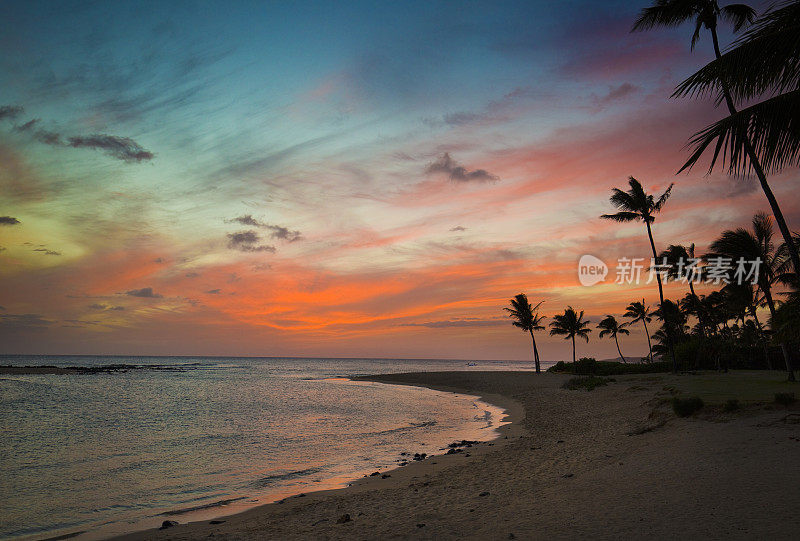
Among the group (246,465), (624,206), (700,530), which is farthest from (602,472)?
(624,206)

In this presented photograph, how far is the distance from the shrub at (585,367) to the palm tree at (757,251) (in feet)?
78.6

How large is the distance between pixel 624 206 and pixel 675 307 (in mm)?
25486

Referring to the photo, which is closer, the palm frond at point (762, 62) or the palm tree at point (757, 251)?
the palm frond at point (762, 62)

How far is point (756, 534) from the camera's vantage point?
17.3 feet

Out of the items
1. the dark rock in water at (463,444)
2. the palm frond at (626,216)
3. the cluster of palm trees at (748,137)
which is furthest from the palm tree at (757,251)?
the dark rock in water at (463,444)

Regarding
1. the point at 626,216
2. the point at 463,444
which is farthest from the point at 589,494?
the point at 626,216

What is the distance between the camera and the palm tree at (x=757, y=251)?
945 inches

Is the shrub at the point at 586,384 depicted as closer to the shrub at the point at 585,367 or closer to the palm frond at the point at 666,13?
the shrub at the point at 585,367

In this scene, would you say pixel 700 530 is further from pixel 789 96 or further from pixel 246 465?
pixel 246 465

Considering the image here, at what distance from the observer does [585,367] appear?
49906 millimetres

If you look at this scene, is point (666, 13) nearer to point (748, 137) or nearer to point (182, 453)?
point (748, 137)

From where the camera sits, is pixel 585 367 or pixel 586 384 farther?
pixel 585 367

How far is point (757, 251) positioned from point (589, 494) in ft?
78.7

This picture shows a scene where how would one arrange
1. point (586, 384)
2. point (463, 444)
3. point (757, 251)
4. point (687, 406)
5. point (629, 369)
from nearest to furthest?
point (687, 406) → point (463, 444) → point (757, 251) → point (586, 384) → point (629, 369)
